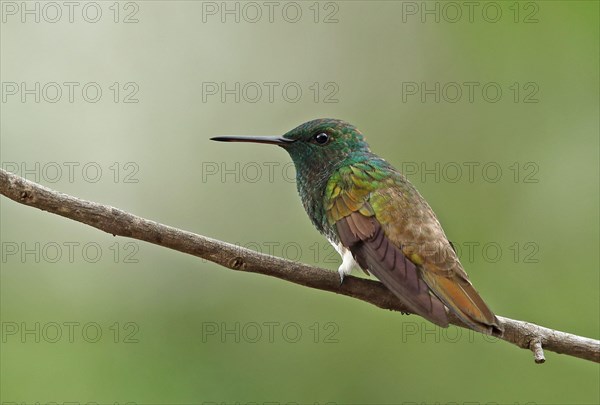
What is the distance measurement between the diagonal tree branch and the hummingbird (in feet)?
0.56

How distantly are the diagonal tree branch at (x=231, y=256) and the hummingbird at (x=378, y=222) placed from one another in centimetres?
17

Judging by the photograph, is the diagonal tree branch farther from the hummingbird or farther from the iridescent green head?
the iridescent green head

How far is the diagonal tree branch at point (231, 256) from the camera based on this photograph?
340cm

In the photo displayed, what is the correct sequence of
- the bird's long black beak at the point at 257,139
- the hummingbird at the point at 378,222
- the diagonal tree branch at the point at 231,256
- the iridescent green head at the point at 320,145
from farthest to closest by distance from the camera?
the iridescent green head at the point at 320,145
the bird's long black beak at the point at 257,139
the hummingbird at the point at 378,222
the diagonal tree branch at the point at 231,256

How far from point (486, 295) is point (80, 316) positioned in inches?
131

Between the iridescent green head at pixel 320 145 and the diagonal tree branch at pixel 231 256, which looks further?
the iridescent green head at pixel 320 145

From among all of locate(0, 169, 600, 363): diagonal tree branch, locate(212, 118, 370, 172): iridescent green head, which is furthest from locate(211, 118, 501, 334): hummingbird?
locate(0, 169, 600, 363): diagonal tree branch

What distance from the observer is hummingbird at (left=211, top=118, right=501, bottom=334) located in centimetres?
396

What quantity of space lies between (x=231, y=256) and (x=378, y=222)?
3.93 ft

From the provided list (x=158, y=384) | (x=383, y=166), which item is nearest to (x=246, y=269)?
(x=383, y=166)

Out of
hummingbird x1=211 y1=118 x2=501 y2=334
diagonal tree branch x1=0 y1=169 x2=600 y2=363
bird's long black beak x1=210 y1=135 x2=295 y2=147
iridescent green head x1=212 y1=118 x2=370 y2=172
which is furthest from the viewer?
iridescent green head x1=212 y1=118 x2=370 y2=172

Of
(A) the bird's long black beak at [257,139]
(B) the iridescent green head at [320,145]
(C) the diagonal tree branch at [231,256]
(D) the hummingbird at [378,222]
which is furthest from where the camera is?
(B) the iridescent green head at [320,145]

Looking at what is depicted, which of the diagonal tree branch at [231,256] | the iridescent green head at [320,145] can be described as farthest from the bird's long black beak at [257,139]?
the diagonal tree branch at [231,256]

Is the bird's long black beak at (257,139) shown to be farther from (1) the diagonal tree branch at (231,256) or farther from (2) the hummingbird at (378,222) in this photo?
(1) the diagonal tree branch at (231,256)
